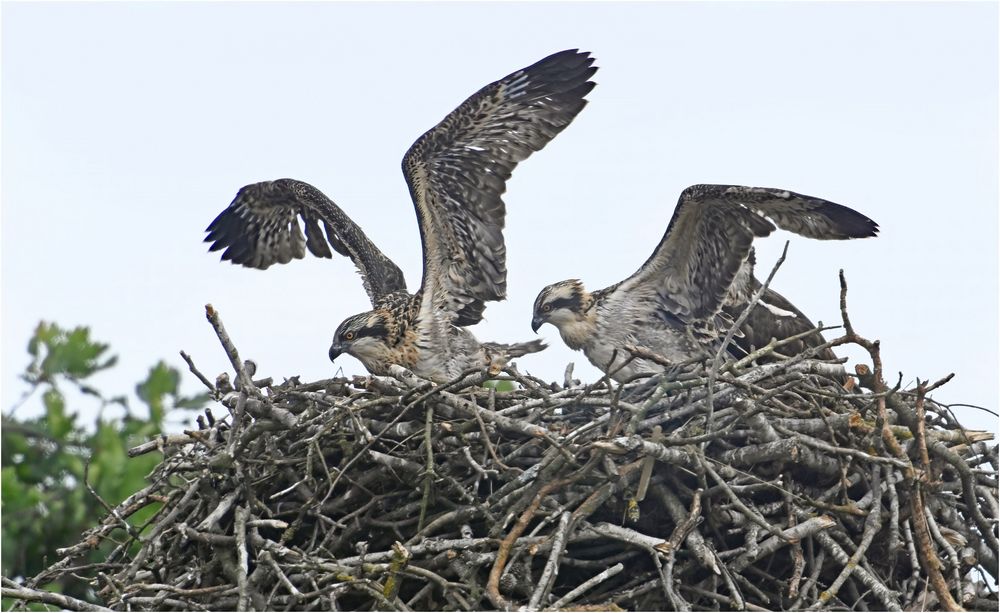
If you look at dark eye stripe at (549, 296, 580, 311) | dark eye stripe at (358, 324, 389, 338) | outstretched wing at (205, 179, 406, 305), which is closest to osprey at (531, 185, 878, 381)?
dark eye stripe at (549, 296, 580, 311)

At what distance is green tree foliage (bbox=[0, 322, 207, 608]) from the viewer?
9984mm

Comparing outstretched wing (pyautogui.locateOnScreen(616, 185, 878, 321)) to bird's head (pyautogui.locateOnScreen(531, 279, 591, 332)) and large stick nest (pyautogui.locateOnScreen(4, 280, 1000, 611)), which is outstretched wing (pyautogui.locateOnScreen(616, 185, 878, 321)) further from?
large stick nest (pyautogui.locateOnScreen(4, 280, 1000, 611))

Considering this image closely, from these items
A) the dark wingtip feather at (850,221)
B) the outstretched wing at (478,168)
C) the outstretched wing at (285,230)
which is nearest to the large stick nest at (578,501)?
the dark wingtip feather at (850,221)

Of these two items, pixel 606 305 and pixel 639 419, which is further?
pixel 606 305

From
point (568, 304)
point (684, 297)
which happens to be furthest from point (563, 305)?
point (684, 297)

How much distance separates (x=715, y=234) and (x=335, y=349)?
2.39 m

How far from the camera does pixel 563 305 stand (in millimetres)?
8773

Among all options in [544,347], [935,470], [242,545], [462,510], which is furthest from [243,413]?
[935,470]

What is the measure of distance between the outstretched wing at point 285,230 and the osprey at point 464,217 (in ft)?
2.38

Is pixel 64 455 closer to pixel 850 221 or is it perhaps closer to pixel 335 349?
pixel 335 349

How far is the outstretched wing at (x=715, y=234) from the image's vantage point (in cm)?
819

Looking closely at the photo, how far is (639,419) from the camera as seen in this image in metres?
6.71

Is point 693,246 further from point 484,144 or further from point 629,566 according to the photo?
point 629,566

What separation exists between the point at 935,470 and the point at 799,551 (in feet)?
2.90
